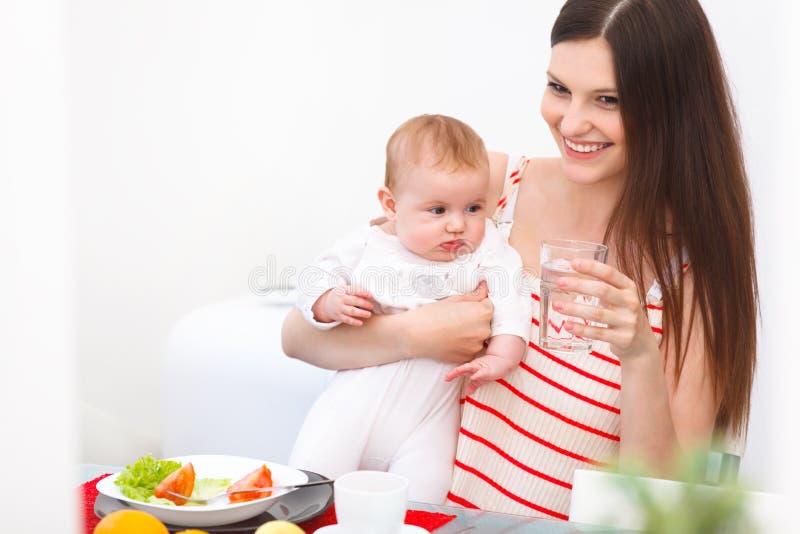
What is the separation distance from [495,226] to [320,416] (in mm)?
549

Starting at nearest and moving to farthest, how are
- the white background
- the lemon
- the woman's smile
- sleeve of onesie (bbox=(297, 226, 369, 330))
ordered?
the lemon < the woman's smile < sleeve of onesie (bbox=(297, 226, 369, 330)) < the white background

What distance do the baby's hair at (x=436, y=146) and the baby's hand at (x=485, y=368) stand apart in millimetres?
383

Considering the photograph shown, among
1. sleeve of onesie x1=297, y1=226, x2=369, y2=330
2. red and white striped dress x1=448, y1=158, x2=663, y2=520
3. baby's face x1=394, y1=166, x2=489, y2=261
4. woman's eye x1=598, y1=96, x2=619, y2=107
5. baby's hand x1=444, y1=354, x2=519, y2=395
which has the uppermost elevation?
woman's eye x1=598, y1=96, x2=619, y2=107

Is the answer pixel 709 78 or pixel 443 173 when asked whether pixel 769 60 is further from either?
pixel 443 173

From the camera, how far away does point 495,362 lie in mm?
1709

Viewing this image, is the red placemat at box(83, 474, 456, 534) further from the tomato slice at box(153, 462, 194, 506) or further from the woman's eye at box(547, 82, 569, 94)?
the woman's eye at box(547, 82, 569, 94)

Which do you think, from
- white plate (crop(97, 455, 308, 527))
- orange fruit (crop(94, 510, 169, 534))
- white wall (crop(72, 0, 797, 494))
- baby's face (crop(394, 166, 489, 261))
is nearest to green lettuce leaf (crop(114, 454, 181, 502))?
white plate (crop(97, 455, 308, 527))

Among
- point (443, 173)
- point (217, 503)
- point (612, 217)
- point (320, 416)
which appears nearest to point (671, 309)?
point (612, 217)

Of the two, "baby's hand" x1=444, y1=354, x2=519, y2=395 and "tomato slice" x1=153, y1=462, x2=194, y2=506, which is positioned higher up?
"baby's hand" x1=444, y1=354, x2=519, y2=395

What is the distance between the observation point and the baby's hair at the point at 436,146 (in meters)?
1.79

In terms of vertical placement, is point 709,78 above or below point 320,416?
above

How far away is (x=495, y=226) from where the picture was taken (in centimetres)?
193

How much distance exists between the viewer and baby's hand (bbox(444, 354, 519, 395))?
1689mm

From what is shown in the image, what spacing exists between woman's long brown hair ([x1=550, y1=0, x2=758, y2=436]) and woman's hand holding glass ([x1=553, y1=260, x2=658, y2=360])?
11.6 inches
